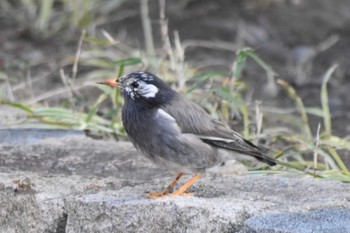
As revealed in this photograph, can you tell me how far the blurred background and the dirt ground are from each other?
1cm

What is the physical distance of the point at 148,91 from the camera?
452 centimetres

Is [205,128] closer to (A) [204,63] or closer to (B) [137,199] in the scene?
(B) [137,199]

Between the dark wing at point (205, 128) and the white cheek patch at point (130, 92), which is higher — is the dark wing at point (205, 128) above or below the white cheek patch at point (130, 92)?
below

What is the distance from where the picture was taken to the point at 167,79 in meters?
6.47

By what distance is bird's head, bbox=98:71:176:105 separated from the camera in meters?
4.51

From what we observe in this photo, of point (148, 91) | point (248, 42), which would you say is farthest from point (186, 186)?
point (248, 42)

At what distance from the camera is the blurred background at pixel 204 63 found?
567cm

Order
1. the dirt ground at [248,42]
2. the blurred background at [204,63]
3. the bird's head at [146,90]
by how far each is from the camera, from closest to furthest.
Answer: the bird's head at [146,90] → the blurred background at [204,63] → the dirt ground at [248,42]

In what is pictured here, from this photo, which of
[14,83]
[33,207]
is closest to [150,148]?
[33,207]

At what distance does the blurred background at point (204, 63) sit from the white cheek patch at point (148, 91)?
99cm

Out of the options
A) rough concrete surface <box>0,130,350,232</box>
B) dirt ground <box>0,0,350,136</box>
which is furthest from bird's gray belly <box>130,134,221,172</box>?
dirt ground <box>0,0,350,136</box>

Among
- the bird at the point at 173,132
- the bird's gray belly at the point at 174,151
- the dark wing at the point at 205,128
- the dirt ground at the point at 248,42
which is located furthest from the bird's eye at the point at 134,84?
the dirt ground at the point at 248,42

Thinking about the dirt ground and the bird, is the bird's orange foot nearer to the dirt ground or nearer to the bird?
the bird

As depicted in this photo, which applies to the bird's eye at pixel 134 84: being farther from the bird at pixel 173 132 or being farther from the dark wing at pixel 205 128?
the dark wing at pixel 205 128
